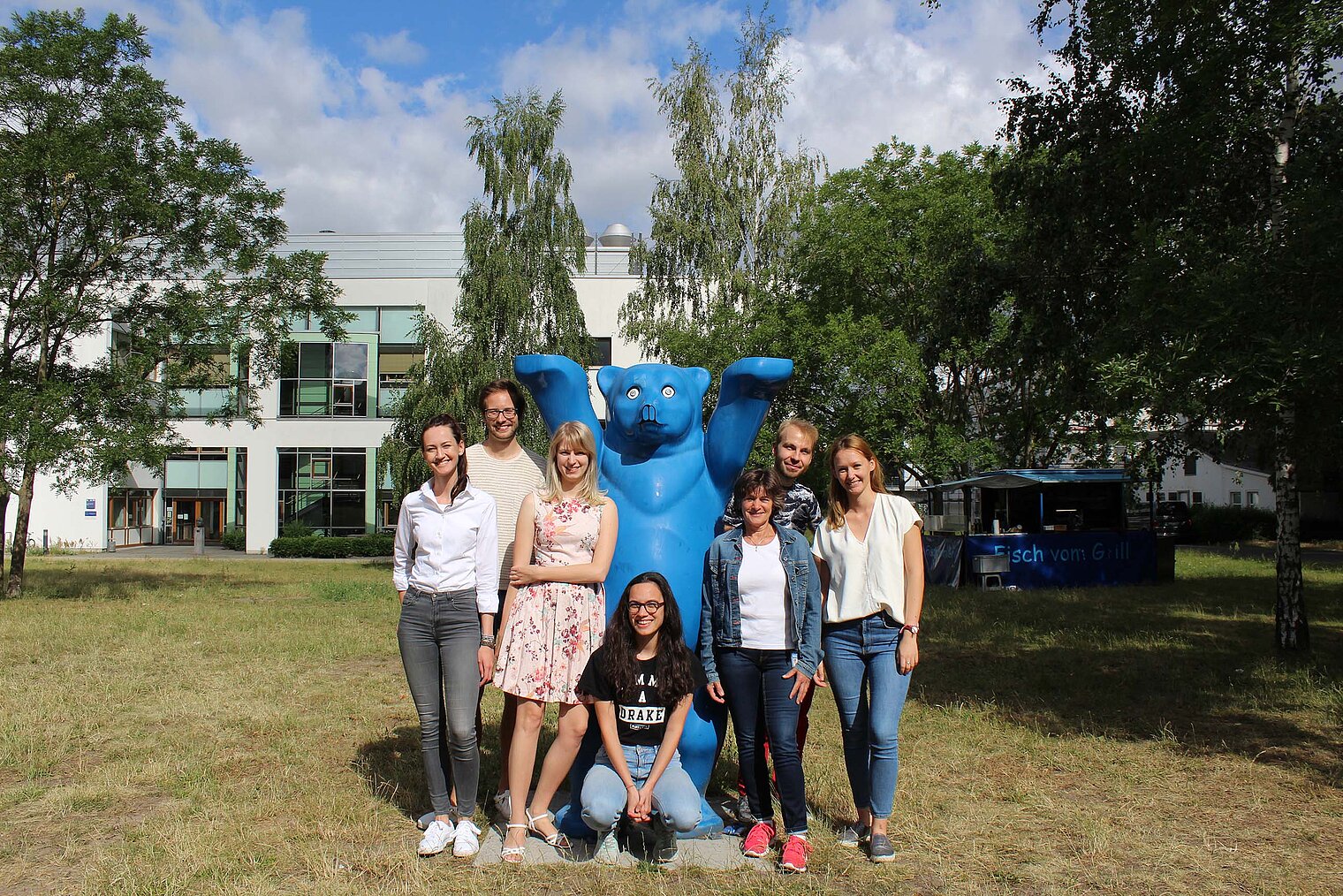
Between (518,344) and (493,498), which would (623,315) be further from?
(493,498)

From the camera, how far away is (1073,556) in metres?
16.1

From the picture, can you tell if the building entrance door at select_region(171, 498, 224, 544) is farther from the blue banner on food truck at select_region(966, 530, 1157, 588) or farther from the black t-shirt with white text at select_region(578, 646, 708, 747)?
the black t-shirt with white text at select_region(578, 646, 708, 747)

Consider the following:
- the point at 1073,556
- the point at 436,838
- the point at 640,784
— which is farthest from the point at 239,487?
the point at 640,784

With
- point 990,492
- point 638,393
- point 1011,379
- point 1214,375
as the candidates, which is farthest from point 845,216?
point 638,393

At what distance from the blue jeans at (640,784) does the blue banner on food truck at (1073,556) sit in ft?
42.6

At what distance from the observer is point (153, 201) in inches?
539

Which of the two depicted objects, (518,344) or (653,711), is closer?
(653,711)

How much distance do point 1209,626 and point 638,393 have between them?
9.06 metres

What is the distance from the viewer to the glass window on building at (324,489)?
29.4m

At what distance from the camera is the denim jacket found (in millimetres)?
3771

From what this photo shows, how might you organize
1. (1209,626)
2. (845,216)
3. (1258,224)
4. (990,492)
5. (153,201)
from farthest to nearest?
(845,216) → (990,492) → (153,201) → (1209,626) → (1258,224)

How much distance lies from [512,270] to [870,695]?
15931 millimetres

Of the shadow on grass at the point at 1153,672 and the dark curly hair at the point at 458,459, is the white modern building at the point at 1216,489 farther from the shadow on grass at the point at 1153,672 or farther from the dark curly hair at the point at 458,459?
the dark curly hair at the point at 458,459

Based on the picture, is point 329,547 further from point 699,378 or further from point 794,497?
point 794,497
